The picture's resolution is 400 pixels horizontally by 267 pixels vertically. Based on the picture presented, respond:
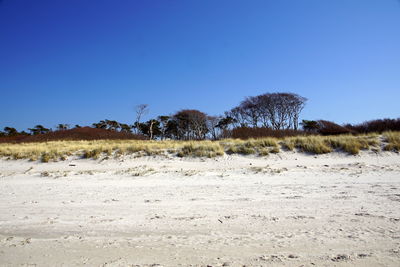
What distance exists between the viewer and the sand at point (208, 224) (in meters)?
2.01

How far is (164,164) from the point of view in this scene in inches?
364

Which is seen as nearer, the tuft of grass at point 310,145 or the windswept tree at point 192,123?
the tuft of grass at point 310,145

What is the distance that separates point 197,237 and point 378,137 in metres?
12.3

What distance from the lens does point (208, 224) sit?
9.11 ft

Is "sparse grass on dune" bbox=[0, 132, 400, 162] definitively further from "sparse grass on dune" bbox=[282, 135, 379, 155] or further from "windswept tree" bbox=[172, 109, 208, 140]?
"windswept tree" bbox=[172, 109, 208, 140]

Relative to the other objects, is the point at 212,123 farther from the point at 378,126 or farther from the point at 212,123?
the point at 378,126

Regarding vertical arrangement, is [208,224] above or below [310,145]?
below

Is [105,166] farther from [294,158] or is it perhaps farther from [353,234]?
[353,234]

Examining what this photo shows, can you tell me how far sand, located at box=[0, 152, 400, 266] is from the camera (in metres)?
2.01

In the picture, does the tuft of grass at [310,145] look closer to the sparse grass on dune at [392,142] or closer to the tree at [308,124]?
the sparse grass on dune at [392,142]

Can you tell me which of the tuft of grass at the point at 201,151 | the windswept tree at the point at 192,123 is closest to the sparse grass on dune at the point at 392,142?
the tuft of grass at the point at 201,151

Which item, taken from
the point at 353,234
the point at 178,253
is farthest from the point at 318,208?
the point at 178,253

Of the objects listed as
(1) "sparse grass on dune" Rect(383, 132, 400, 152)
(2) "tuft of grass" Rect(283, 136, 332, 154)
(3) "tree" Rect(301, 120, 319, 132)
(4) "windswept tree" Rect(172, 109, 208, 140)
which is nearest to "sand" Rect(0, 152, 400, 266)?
(2) "tuft of grass" Rect(283, 136, 332, 154)

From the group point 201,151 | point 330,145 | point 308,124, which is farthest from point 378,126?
point 201,151
